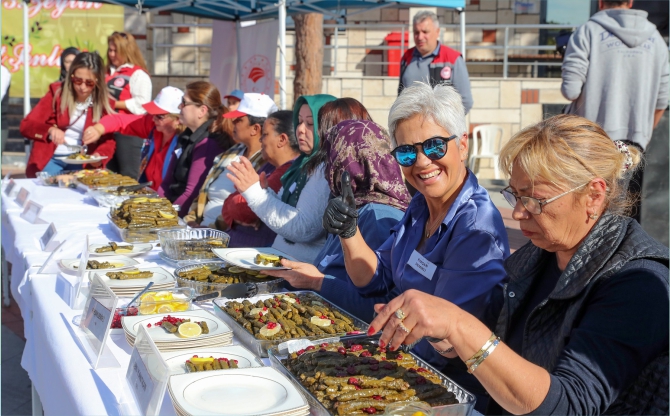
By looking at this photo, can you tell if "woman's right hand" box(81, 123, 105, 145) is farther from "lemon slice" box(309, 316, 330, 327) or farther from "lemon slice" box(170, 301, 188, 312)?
"lemon slice" box(309, 316, 330, 327)

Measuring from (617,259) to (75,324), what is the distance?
1.61 meters

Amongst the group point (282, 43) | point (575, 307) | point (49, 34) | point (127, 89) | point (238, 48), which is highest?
point (49, 34)

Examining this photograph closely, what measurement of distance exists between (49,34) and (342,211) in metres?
10.8

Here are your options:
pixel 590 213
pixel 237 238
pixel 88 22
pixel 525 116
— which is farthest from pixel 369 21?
pixel 590 213

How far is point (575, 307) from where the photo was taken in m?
1.62

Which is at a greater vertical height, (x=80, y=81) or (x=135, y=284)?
(x=80, y=81)

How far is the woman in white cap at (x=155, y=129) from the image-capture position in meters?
5.61

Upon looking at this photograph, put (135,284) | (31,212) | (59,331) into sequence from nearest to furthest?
(59,331) → (135,284) → (31,212)

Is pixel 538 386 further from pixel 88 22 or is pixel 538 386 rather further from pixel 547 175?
pixel 88 22

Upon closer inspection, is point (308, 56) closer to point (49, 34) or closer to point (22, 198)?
point (22, 198)

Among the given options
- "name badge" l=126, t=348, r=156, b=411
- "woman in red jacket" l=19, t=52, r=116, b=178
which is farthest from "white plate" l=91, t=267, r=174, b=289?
"woman in red jacket" l=19, t=52, r=116, b=178

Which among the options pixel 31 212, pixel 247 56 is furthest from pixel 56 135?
pixel 247 56

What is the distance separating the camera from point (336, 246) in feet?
9.53

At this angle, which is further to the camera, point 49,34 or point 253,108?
point 49,34
